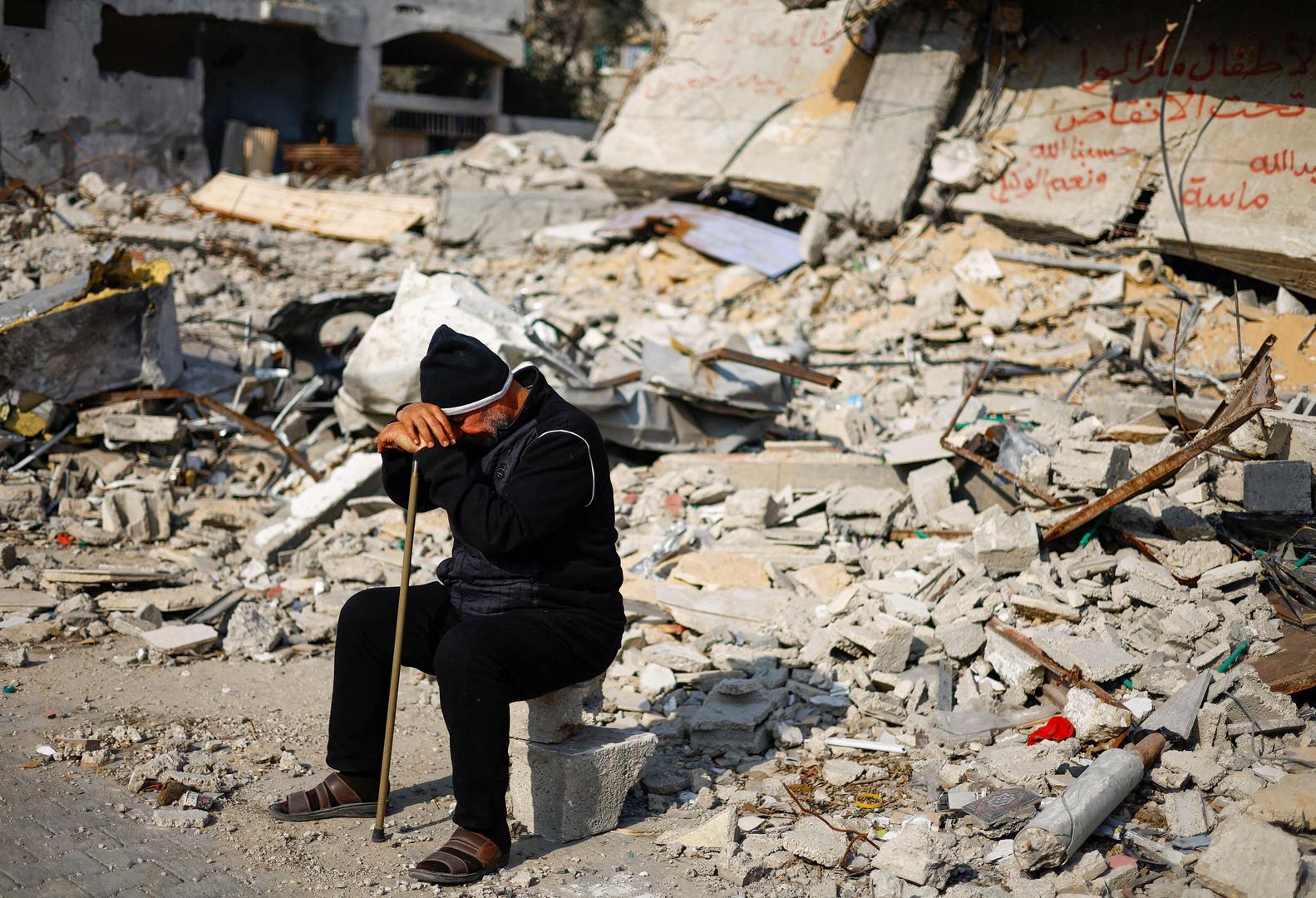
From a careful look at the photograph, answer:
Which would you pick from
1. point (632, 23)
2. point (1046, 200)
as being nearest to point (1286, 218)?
point (1046, 200)

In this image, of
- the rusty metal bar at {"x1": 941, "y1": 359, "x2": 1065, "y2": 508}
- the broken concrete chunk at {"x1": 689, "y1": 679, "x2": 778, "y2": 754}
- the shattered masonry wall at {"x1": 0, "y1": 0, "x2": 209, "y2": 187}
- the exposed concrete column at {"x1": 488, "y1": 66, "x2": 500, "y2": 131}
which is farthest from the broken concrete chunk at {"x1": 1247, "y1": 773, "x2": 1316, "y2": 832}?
the exposed concrete column at {"x1": 488, "y1": 66, "x2": 500, "y2": 131}

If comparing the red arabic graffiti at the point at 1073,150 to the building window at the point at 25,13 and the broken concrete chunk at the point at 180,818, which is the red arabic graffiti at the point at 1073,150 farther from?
the building window at the point at 25,13

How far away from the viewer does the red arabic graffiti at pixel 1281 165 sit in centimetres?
881

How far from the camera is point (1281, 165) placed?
9.02 m

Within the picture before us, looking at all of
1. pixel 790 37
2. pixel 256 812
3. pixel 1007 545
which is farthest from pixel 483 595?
pixel 790 37

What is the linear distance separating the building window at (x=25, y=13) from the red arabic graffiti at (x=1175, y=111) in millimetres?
11872

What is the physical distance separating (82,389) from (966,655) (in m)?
6.26

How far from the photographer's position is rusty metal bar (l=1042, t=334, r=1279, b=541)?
434 centimetres

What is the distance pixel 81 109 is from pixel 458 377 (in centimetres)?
1556

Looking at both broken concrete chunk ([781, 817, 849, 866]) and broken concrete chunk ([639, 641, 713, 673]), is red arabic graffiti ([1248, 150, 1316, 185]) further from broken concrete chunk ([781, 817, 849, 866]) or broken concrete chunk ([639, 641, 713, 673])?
broken concrete chunk ([781, 817, 849, 866])

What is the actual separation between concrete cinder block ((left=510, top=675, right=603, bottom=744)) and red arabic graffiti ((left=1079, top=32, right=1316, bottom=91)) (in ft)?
29.2

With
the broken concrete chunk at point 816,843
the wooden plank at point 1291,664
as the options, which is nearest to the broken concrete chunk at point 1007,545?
the wooden plank at point 1291,664

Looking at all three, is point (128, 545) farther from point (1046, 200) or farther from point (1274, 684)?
point (1046, 200)

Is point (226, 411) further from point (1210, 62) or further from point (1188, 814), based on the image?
point (1210, 62)
